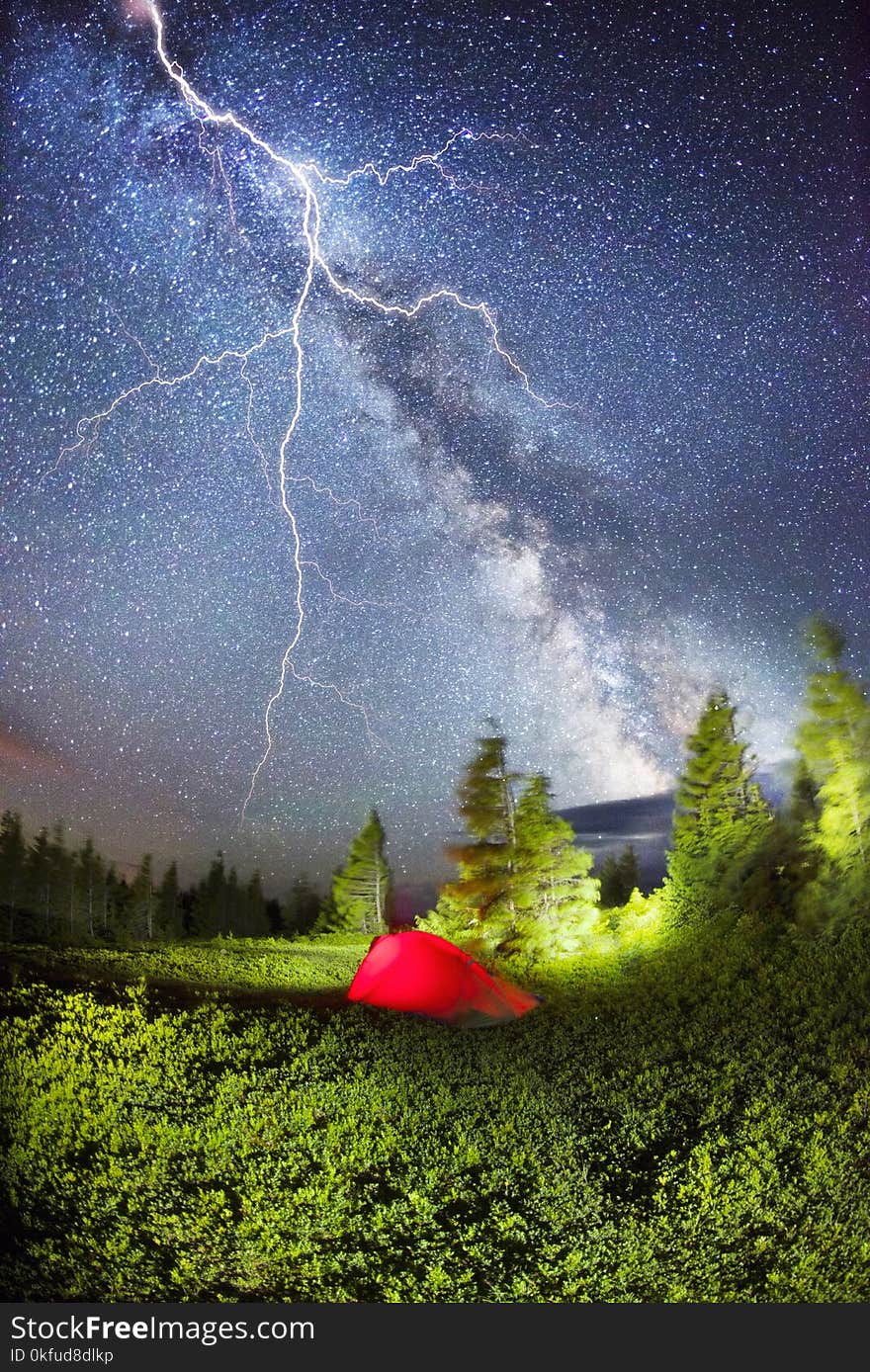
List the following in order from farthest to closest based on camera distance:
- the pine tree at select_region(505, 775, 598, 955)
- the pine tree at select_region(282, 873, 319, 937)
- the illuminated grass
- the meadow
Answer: the pine tree at select_region(505, 775, 598, 955), the pine tree at select_region(282, 873, 319, 937), the illuminated grass, the meadow

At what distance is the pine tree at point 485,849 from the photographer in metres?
7.83

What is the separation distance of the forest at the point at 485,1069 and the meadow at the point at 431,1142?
0.02 metres

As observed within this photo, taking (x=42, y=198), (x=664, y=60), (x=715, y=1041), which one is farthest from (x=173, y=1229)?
(x=664, y=60)

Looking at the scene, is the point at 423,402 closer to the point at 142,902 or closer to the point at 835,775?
the point at 835,775

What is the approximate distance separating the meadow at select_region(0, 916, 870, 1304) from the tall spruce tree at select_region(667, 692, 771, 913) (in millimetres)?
1692

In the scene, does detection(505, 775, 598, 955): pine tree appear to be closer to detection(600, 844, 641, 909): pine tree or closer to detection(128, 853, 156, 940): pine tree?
detection(600, 844, 641, 909): pine tree

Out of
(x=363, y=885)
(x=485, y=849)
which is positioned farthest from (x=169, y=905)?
(x=485, y=849)

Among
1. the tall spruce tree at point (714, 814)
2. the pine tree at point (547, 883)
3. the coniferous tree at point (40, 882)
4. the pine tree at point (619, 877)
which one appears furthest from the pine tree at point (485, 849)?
the coniferous tree at point (40, 882)

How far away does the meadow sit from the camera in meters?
4.20

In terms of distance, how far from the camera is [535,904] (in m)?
8.38

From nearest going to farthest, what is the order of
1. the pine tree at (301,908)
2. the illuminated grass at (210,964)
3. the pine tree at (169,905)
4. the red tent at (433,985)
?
the illuminated grass at (210,964)
the red tent at (433,985)
the pine tree at (169,905)
the pine tree at (301,908)

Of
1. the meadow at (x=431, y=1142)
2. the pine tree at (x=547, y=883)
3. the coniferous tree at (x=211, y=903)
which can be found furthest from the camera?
the pine tree at (x=547, y=883)

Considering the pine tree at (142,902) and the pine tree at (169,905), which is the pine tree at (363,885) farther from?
the pine tree at (142,902)

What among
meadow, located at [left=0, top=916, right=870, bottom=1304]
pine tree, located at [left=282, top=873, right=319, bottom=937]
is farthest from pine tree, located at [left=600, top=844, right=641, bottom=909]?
pine tree, located at [left=282, top=873, right=319, bottom=937]
